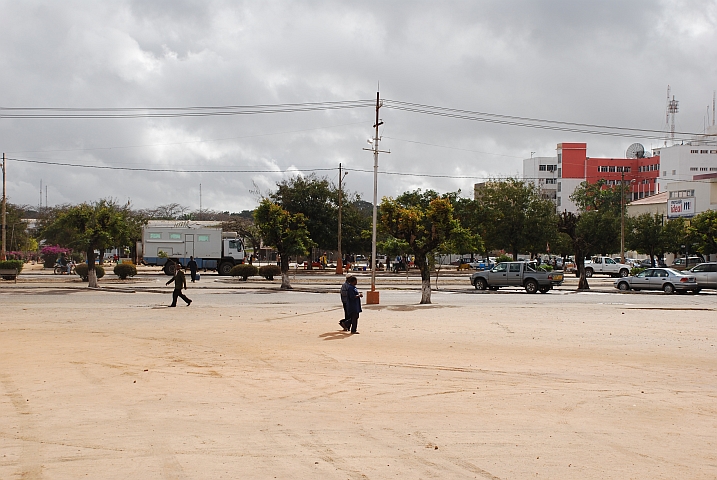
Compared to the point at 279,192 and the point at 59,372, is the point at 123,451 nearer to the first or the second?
the point at 59,372

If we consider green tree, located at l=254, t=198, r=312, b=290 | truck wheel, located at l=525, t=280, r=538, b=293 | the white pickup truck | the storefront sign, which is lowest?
truck wheel, located at l=525, t=280, r=538, b=293

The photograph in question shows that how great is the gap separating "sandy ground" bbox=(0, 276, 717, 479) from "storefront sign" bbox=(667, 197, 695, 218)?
61.7 meters

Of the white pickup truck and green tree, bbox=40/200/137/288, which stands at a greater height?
green tree, bbox=40/200/137/288

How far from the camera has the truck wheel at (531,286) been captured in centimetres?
3972

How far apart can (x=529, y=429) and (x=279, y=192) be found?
61.3 meters

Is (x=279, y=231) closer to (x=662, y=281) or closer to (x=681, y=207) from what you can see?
(x=662, y=281)

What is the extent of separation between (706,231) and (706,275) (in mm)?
9316

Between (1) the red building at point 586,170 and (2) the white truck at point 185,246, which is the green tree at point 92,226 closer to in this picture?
(2) the white truck at point 185,246

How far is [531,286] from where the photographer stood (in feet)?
130

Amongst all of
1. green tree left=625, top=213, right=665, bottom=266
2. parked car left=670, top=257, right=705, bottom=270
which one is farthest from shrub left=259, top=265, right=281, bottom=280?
green tree left=625, top=213, right=665, bottom=266

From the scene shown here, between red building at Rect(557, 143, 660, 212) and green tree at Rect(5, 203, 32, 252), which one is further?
red building at Rect(557, 143, 660, 212)

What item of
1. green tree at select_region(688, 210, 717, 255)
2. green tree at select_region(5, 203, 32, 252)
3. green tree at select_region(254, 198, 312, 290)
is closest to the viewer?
green tree at select_region(254, 198, 312, 290)

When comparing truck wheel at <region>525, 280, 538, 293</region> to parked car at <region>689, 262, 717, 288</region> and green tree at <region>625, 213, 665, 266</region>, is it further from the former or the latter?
green tree at <region>625, 213, 665, 266</region>

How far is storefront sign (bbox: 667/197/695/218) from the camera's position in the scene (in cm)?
7788
